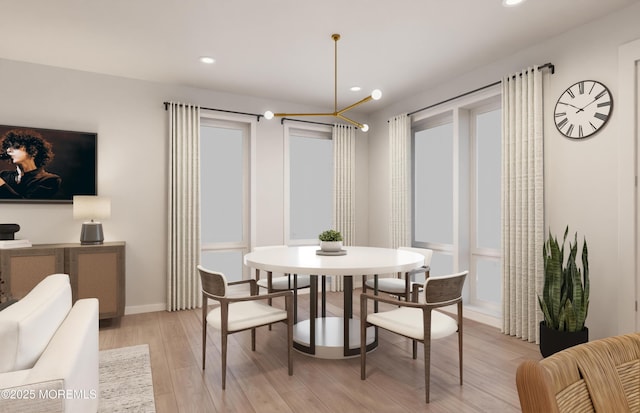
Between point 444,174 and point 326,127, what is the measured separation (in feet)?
6.17

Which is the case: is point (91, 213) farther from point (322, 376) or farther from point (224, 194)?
point (322, 376)

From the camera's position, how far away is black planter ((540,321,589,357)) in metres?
2.69

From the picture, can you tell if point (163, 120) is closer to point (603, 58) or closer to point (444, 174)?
point (444, 174)

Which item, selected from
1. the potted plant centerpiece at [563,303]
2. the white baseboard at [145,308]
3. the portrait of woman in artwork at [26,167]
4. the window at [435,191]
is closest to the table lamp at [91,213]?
the portrait of woman in artwork at [26,167]

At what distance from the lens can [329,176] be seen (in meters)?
5.59

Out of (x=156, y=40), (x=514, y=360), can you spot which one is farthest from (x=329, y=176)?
(x=514, y=360)

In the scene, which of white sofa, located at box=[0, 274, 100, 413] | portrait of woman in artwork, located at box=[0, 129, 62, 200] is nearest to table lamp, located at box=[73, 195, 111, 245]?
portrait of woman in artwork, located at box=[0, 129, 62, 200]

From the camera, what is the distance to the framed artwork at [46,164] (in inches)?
145

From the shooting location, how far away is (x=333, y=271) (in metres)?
2.47

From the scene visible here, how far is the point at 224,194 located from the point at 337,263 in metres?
2.68

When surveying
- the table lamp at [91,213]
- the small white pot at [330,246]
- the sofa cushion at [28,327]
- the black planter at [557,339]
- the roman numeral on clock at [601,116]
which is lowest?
the black planter at [557,339]

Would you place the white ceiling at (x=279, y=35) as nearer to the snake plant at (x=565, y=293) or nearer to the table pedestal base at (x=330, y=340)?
the snake plant at (x=565, y=293)

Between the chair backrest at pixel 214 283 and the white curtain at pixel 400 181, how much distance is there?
2970 millimetres

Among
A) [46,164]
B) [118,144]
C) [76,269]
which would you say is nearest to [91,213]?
[76,269]
